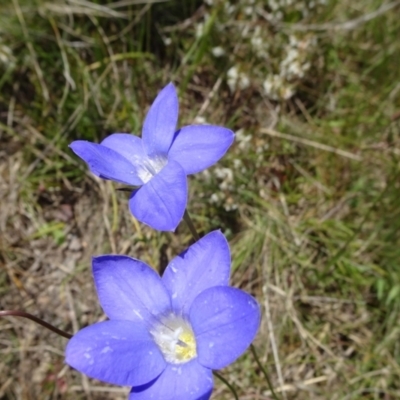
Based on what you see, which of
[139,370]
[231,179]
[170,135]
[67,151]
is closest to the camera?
[139,370]

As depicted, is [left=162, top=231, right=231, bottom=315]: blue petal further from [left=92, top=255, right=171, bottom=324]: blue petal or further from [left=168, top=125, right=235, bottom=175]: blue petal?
[left=168, top=125, right=235, bottom=175]: blue petal

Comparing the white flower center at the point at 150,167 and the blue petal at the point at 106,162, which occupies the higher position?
the blue petal at the point at 106,162

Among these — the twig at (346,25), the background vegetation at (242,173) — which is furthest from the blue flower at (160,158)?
the twig at (346,25)

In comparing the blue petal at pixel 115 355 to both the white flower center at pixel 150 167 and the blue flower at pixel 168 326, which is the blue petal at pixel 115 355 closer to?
the blue flower at pixel 168 326

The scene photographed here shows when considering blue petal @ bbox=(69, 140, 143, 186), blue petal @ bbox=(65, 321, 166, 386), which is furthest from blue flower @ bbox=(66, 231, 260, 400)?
blue petal @ bbox=(69, 140, 143, 186)

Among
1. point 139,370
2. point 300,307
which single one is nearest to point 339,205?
point 300,307

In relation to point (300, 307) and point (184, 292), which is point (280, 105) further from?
point (184, 292)
